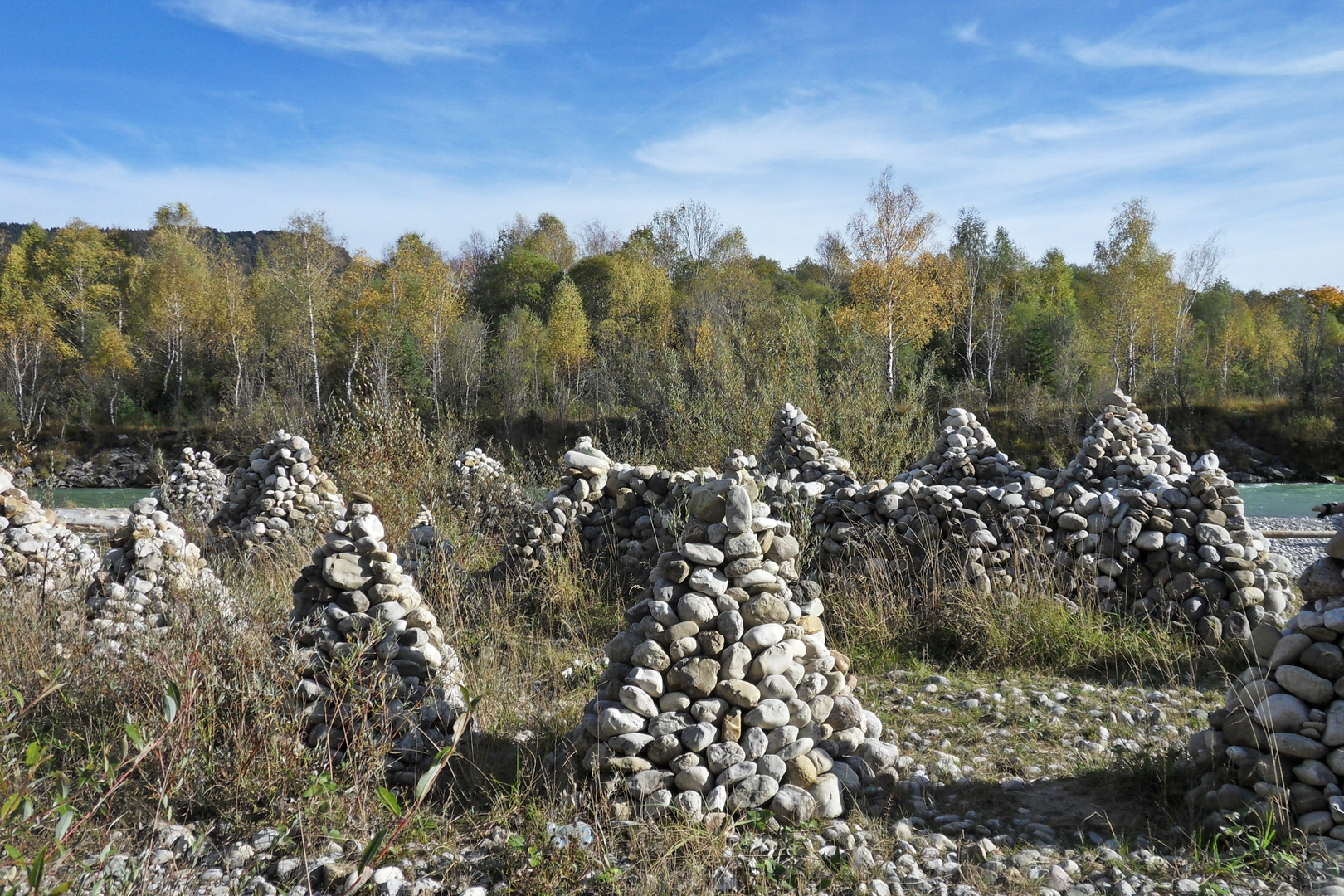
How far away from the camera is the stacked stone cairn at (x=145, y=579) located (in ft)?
15.1

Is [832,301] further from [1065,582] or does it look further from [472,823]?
[472,823]

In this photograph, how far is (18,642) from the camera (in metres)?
4.30

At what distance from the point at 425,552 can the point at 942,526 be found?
4.14 m

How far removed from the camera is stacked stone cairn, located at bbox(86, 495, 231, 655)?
182 inches

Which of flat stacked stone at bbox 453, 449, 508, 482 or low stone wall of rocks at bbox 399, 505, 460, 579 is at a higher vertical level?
flat stacked stone at bbox 453, 449, 508, 482

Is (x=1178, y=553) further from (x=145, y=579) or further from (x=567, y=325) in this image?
(x=567, y=325)

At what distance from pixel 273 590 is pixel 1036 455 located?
89.4ft

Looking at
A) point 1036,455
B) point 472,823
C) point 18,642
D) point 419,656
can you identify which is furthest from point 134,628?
point 1036,455

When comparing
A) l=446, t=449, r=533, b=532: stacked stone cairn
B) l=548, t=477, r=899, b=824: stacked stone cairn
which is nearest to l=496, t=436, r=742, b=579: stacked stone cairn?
l=446, t=449, r=533, b=532: stacked stone cairn

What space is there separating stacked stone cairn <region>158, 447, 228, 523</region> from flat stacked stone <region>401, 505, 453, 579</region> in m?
4.42

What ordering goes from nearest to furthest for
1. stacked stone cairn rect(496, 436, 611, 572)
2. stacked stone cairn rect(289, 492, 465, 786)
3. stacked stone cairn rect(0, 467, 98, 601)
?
stacked stone cairn rect(289, 492, 465, 786) < stacked stone cairn rect(0, 467, 98, 601) < stacked stone cairn rect(496, 436, 611, 572)

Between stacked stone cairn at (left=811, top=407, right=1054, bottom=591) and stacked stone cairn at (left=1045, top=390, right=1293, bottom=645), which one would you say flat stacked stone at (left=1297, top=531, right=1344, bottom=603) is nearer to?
stacked stone cairn at (left=1045, top=390, right=1293, bottom=645)

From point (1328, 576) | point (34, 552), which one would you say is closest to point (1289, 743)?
point (1328, 576)

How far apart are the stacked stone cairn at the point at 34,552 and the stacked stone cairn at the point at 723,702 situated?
4.13m
